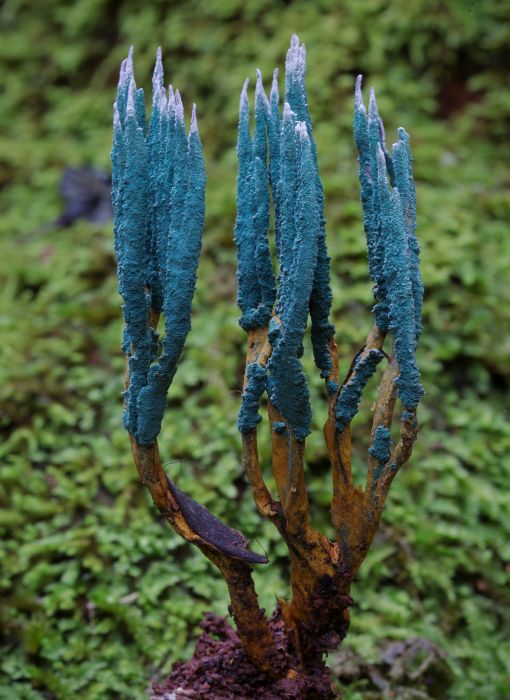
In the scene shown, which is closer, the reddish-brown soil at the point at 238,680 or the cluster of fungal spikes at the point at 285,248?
the cluster of fungal spikes at the point at 285,248

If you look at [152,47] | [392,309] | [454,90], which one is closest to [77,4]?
[152,47]

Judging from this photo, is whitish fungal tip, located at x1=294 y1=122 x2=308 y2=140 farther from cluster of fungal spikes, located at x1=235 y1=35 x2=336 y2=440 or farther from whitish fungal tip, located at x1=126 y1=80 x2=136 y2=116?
whitish fungal tip, located at x1=126 y1=80 x2=136 y2=116

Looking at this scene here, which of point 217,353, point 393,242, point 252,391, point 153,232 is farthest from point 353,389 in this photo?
point 217,353

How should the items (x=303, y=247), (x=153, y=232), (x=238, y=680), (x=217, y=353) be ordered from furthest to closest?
(x=217, y=353), (x=238, y=680), (x=153, y=232), (x=303, y=247)

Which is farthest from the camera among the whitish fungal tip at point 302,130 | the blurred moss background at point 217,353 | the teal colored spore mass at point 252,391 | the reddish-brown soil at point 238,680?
the blurred moss background at point 217,353

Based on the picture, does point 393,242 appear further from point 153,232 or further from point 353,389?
point 153,232

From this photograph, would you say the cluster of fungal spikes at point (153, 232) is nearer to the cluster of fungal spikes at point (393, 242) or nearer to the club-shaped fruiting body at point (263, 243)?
the club-shaped fruiting body at point (263, 243)

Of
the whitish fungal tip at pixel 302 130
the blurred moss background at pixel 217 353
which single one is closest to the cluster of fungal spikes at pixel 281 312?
the whitish fungal tip at pixel 302 130
